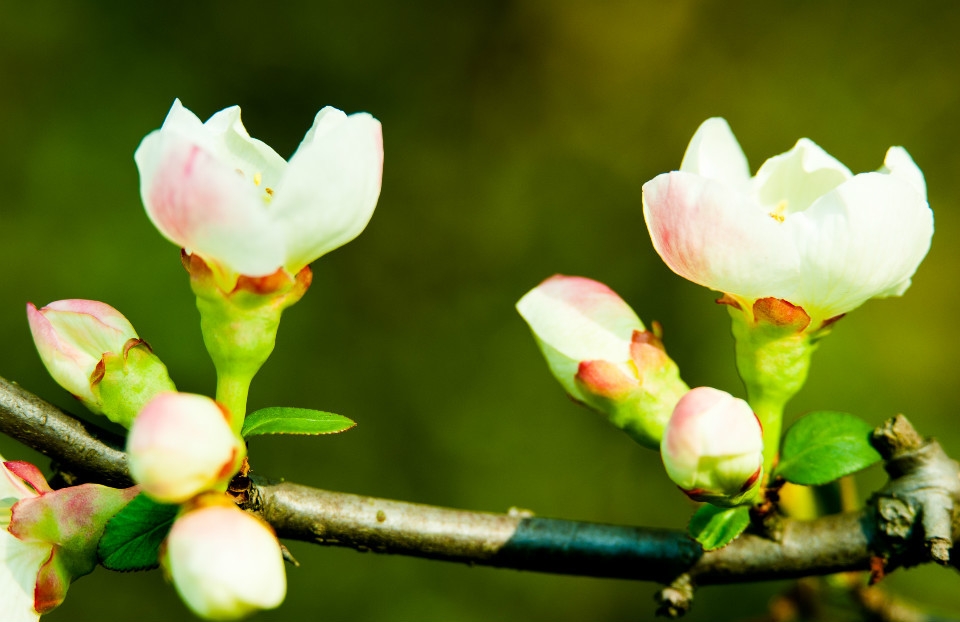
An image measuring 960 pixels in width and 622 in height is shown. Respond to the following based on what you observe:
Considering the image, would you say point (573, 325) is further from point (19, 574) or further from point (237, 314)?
point (19, 574)

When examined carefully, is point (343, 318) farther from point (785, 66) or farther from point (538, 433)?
point (785, 66)

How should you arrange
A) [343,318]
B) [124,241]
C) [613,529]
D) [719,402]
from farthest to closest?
[343,318]
[124,241]
[613,529]
[719,402]

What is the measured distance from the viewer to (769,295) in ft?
1.84

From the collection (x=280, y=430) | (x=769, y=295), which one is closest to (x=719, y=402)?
(x=769, y=295)

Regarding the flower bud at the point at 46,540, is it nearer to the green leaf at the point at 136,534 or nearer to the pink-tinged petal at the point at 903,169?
the green leaf at the point at 136,534

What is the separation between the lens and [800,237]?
21.0 inches

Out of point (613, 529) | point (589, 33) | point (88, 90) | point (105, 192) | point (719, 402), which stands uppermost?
point (589, 33)

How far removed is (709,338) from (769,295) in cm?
93

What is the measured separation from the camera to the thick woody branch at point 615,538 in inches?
23.0

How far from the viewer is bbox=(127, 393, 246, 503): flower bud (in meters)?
0.42

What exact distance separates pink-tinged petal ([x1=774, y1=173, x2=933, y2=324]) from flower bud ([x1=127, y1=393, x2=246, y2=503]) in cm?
33

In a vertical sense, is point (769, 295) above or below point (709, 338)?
above

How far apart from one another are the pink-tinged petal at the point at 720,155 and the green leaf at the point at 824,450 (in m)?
0.17

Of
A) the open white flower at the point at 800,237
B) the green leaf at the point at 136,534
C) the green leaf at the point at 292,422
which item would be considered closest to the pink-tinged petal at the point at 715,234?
the open white flower at the point at 800,237
